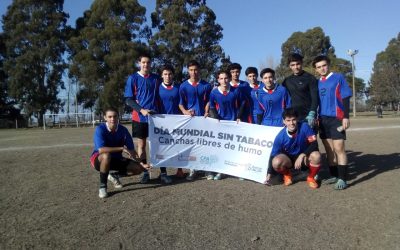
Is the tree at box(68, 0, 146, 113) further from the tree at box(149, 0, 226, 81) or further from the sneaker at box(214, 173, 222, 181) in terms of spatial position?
the sneaker at box(214, 173, 222, 181)

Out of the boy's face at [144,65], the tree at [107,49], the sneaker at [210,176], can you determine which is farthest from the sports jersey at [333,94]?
the tree at [107,49]

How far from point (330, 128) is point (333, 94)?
1.79 ft

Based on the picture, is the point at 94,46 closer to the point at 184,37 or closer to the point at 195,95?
the point at 184,37

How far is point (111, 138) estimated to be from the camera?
5355mm

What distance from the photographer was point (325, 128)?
18.1 feet

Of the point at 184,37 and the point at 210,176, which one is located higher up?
the point at 184,37

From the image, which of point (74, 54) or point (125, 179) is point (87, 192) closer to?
point (125, 179)

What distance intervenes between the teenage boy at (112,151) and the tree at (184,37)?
30.6 metres

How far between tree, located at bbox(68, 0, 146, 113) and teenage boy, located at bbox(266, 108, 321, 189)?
30554mm

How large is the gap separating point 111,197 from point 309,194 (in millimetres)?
2873

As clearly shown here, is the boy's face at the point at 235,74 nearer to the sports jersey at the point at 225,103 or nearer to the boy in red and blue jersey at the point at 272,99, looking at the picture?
the sports jersey at the point at 225,103


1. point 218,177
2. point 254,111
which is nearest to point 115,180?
point 218,177

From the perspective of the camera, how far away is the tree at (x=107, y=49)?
34.7m

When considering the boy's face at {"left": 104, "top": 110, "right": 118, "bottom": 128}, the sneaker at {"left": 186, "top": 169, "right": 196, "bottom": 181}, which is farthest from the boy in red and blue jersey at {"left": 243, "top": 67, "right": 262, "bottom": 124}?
the boy's face at {"left": 104, "top": 110, "right": 118, "bottom": 128}
